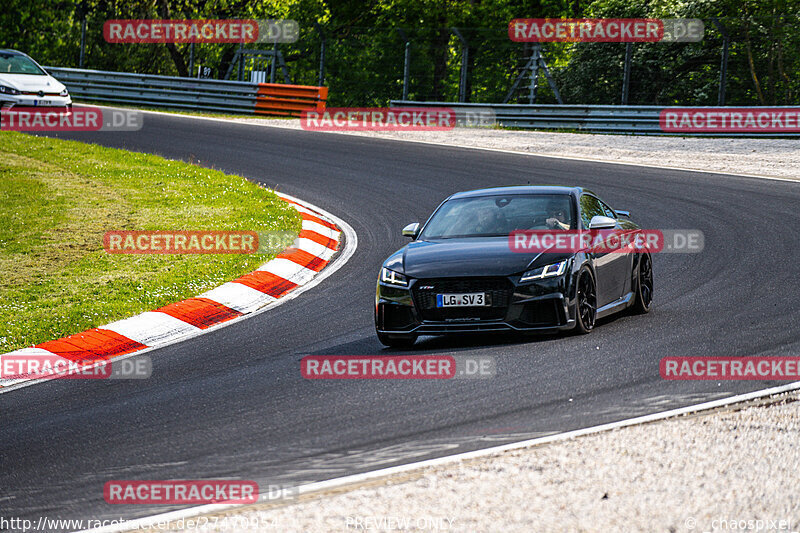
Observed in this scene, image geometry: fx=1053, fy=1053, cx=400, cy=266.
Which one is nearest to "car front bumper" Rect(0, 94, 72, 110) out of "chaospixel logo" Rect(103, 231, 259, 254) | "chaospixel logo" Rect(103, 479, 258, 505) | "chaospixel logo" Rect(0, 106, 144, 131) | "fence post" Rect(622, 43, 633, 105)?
"chaospixel logo" Rect(0, 106, 144, 131)

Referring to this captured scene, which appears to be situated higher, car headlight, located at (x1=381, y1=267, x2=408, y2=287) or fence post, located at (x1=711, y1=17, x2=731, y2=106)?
fence post, located at (x1=711, y1=17, x2=731, y2=106)

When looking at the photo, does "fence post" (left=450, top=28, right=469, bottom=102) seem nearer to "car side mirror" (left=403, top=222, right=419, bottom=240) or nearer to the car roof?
the car roof

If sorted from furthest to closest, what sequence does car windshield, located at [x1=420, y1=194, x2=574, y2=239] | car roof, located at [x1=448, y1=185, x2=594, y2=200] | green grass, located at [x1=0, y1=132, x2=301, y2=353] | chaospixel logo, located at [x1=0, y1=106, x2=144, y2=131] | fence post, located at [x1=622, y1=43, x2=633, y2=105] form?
fence post, located at [x1=622, y1=43, x2=633, y2=105] → chaospixel logo, located at [x1=0, y1=106, x2=144, y2=131] → green grass, located at [x1=0, y1=132, x2=301, y2=353] → car roof, located at [x1=448, y1=185, x2=594, y2=200] → car windshield, located at [x1=420, y1=194, x2=574, y2=239]

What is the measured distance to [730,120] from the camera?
82.4 feet

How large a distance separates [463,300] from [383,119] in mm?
21580

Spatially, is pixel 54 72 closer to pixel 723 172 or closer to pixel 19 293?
pixel 723 172

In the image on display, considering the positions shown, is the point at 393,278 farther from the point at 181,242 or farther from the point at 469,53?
the point at 469,53

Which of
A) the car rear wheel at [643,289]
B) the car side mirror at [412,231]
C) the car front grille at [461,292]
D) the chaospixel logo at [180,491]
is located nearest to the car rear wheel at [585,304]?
the car front grille at [461,292]

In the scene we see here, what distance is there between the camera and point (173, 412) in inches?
280

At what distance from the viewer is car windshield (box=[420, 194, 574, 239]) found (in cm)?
973

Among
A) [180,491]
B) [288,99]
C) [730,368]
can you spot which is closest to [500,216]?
[730,368]

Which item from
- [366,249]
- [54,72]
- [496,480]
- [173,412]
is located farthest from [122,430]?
[54,72]

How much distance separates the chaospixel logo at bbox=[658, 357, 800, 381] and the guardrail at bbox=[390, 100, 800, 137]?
58.8ft

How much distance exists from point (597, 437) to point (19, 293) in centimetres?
738
